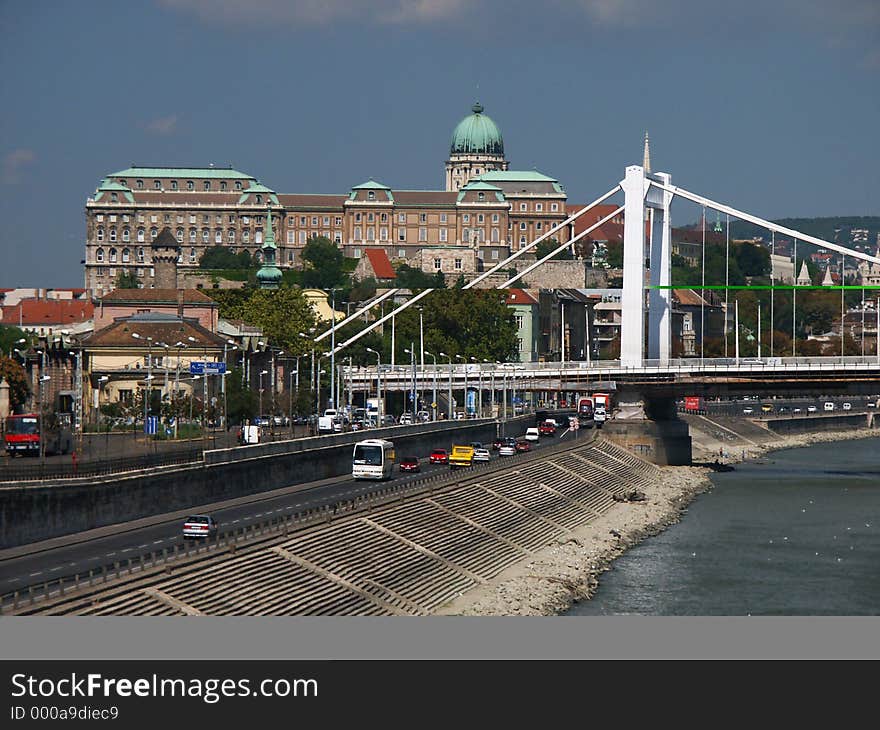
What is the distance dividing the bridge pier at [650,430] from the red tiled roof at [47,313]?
51.2 meters

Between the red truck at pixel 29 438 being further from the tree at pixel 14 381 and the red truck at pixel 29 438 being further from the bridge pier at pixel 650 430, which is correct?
the bridge pier at pixel 650 430

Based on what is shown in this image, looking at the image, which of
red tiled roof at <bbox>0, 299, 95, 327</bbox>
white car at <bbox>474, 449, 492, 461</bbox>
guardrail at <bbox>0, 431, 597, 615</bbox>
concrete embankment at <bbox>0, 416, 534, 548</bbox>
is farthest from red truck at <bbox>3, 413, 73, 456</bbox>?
red tiled roof at <bbox>0, 299, 95, 327</bbox>

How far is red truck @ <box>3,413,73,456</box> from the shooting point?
2292 inches

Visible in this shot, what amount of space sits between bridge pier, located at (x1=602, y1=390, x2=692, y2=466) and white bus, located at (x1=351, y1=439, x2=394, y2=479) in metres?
39.2

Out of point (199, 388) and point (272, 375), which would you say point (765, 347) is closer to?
point (272, 375)

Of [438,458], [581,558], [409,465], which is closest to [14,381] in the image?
[438,458]

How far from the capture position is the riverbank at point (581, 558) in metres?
47.6

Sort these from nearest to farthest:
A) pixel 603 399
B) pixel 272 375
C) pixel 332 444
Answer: pixel 332 444 < pixel 272 375 < pixel 603 399

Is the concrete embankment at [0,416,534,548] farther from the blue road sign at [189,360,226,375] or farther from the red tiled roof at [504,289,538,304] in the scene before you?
the red tiled roof at [504,289,538,304]

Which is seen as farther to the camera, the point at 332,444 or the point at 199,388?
the point at 199,388

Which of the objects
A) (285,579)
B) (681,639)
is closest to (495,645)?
(681,639)

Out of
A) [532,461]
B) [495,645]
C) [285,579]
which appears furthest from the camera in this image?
[532,461]

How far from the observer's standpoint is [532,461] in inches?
3305

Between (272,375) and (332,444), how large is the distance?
33.4m
